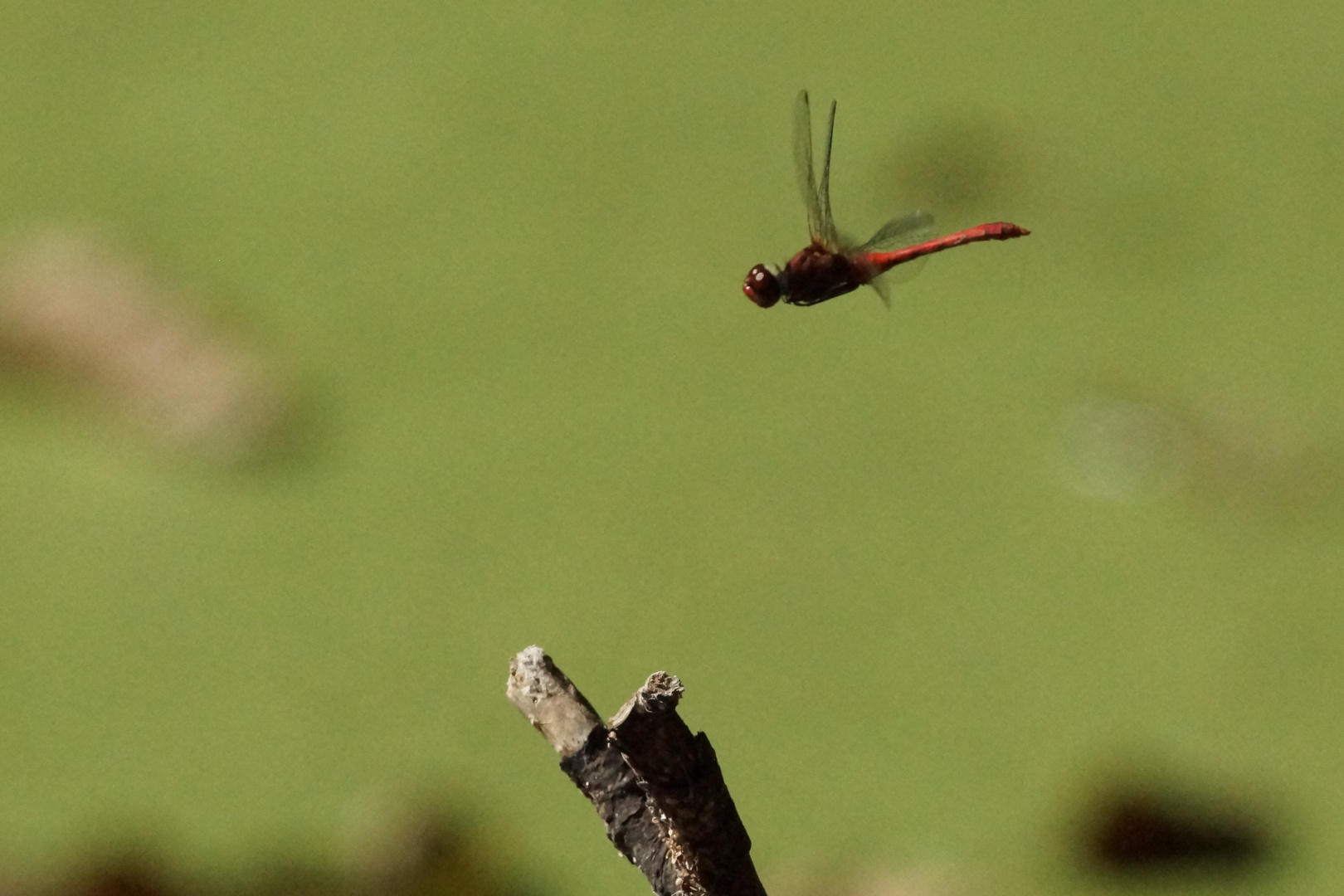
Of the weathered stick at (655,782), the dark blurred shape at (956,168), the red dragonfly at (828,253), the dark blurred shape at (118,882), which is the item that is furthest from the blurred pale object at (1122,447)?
the weathered stick at (655,782)

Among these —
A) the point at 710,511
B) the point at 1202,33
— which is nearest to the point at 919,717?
the point at 710,511

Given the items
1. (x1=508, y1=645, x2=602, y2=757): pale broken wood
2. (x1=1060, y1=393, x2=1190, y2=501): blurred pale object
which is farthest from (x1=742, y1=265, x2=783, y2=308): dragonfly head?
(x1=1060, y1=393, x2=1190, y2=501): blurred pale object

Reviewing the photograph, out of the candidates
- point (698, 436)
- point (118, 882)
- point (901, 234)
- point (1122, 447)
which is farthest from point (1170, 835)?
point (118, 882)

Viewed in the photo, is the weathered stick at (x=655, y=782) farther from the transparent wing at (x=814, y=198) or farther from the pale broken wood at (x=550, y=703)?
the transparent wing at (x=814, y=198)

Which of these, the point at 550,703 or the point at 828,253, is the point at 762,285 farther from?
the point at 550,703

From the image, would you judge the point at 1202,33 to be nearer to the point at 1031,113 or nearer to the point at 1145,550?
the point at 1031,113

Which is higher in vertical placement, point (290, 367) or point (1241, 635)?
point (290, 367)
